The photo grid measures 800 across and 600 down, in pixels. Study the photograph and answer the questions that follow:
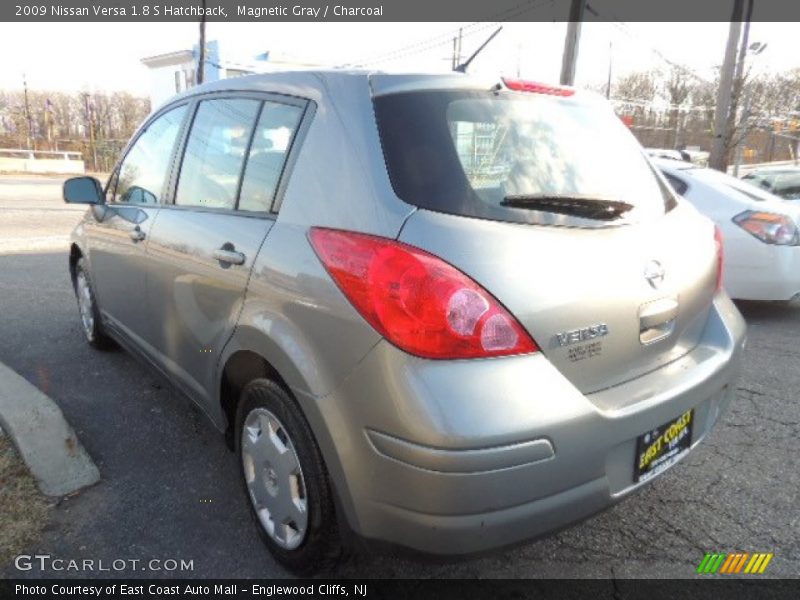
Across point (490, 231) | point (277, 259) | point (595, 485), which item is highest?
point (490, 231)

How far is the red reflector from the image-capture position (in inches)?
84.8

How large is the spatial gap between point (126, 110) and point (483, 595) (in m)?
49.1

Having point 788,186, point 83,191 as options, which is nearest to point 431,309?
point 83,191

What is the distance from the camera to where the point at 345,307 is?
1.68 metres

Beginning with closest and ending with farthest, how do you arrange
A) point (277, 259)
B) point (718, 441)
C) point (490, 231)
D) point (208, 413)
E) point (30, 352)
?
1. point (490, 231)
2. point (277, 259)
3. point (208, 413)
4. point (718, 441)
5. point (30, 352)

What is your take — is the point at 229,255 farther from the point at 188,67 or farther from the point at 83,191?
the point at 188,67

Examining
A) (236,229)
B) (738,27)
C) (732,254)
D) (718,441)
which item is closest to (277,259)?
(236,229)

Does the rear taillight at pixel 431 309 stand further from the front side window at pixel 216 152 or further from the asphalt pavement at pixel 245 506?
the front side window at pixel 216 152

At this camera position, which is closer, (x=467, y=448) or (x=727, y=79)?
(x=467, y=448)

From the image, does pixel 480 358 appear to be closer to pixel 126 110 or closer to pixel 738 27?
pixel 738 27

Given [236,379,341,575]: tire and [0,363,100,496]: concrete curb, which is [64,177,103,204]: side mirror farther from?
[236,379,341,575]: tire

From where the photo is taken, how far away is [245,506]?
252 centimetres

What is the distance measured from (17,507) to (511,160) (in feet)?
7.73

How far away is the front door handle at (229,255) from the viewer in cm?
214
